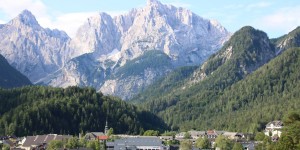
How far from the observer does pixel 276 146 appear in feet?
479

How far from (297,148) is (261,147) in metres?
50.9

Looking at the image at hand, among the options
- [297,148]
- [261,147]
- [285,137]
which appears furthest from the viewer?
[261,147]

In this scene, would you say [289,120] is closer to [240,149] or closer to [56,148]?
[240,149]

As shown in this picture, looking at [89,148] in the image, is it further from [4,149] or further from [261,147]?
[261,147]

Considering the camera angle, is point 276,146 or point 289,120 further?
point 289,120

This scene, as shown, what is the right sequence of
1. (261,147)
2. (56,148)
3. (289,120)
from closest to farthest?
(289,120)
(261,147)
(56,148)

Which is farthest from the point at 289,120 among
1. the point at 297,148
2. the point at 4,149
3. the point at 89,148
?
the point at 4,149

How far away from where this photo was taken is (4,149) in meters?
200

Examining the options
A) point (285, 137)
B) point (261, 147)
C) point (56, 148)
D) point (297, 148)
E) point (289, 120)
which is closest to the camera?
point (297, 148)

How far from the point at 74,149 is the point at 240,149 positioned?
55.4 metres

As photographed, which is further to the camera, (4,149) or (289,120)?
(4,149)

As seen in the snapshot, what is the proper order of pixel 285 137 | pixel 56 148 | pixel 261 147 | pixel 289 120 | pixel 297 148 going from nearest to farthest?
pixel 297 148
pixel 285 137
pixel 289 120
pixel 261 147
pixel 56 148

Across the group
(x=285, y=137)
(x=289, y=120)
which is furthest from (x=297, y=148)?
(x=289, y=120)

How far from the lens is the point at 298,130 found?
14762cm
